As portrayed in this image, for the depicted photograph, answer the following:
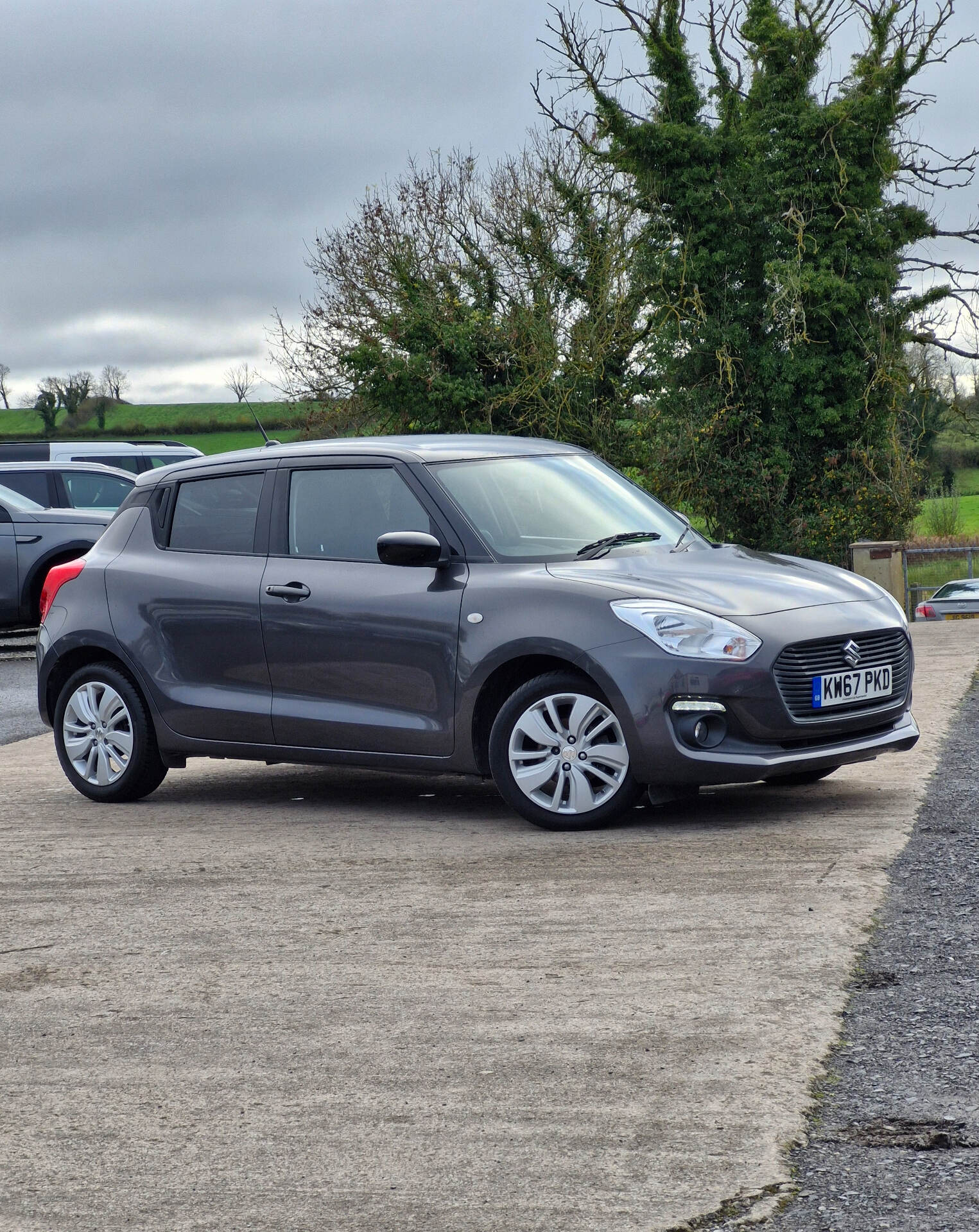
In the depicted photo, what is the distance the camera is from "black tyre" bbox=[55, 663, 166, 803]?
27.3ft

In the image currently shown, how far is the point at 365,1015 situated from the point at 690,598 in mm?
2941

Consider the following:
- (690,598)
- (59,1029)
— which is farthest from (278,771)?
(59,1029)

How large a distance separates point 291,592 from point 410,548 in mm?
771

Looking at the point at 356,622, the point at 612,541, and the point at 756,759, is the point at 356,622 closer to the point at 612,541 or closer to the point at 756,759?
the point at 612,541

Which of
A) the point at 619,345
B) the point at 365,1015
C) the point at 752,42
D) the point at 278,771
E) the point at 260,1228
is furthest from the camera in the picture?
the point at 619,345

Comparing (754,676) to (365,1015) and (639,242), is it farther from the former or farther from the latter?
(639,242)

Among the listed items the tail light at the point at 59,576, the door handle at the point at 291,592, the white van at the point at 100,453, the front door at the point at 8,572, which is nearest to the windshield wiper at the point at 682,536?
the door handle at the point at 291,592

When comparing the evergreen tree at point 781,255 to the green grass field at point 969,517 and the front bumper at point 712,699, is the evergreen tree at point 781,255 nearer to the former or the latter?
the front bumper at point 712,699

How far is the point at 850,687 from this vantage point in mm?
6945

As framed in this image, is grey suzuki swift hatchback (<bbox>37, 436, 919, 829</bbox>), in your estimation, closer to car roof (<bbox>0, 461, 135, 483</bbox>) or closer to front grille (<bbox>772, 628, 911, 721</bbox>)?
front grille (<bbox>772, 628, 911, 721</bbox>)

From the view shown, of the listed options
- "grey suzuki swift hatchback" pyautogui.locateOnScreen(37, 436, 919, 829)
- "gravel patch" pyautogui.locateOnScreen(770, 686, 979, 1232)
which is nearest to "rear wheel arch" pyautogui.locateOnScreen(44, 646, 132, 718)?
"grey suzuki swift hatchback" pyautogui.locateOnScreen(37, 436, 919, 829)

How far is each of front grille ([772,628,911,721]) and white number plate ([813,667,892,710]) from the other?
18 mm

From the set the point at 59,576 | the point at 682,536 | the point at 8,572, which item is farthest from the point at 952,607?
the point at 59,576

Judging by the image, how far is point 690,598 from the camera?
22.4ft
